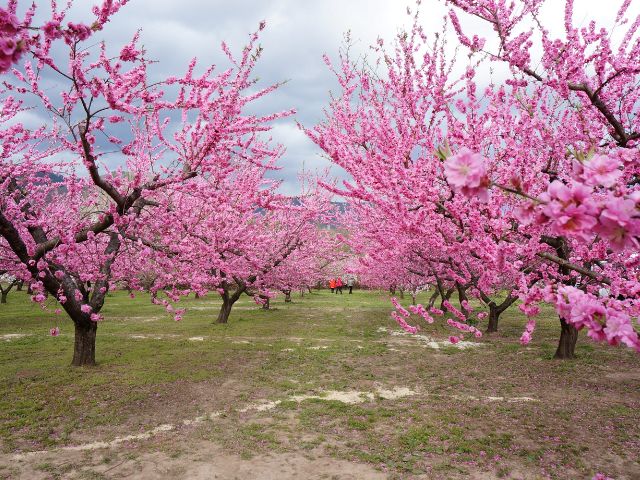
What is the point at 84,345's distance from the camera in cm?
1151

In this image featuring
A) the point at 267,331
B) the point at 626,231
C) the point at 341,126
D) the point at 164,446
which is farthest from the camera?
the point at 267,331

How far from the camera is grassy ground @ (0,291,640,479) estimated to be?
20.4 feet

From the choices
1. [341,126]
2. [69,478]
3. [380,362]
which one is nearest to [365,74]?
[341,126]

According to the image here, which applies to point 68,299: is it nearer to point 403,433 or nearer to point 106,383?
point 106,383

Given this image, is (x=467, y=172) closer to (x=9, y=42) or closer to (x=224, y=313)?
(x=9, y=42)

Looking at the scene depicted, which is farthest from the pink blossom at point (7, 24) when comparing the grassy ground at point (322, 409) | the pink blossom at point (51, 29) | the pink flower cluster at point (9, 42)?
the grassy ground at point (322, 409)

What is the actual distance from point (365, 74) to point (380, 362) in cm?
815

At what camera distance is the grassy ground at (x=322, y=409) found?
20.4 ft

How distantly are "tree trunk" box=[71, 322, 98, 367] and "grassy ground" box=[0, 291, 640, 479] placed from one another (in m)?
0.37

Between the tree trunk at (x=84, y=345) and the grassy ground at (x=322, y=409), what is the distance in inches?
14.7

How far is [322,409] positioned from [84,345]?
7.08m

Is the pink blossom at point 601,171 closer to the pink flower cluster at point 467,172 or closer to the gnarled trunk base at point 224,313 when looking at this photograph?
the pink flower cluster at point 467,172

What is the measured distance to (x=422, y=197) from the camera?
566 cm

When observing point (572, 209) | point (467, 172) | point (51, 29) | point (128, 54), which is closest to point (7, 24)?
point (51, 29)
